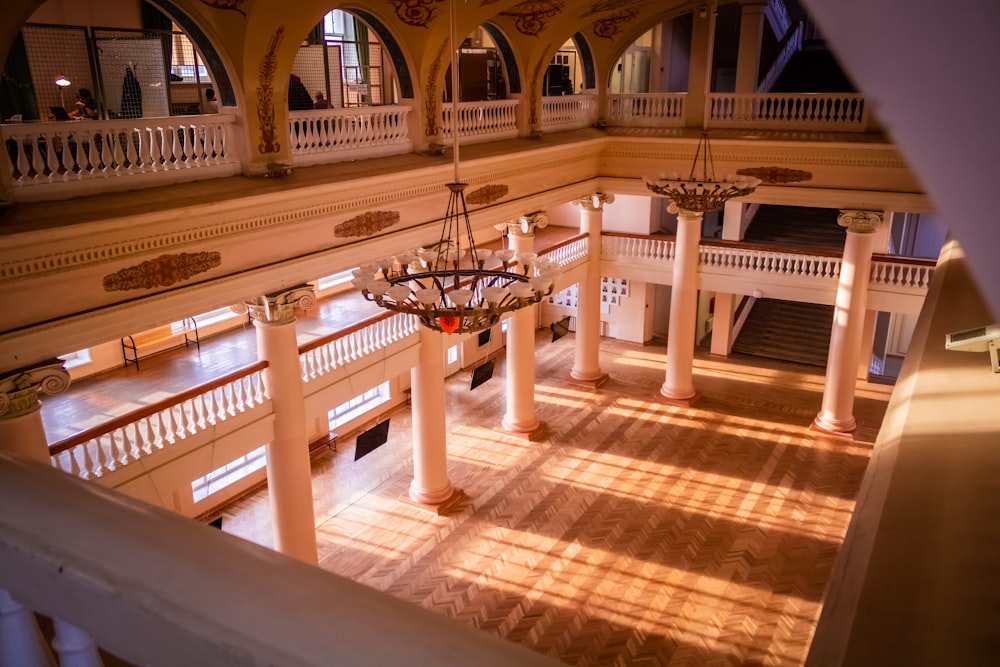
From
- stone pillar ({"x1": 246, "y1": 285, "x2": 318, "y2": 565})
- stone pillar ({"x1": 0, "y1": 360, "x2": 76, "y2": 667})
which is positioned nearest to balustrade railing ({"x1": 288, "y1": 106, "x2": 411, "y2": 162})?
stone pillar ({"x1": 246, "y1": 285, "x2": 318, "y2": 565})

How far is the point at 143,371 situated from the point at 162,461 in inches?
→ 235

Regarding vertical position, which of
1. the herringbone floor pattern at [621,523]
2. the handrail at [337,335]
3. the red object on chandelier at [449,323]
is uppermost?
the red object on chandelier at [449,323]

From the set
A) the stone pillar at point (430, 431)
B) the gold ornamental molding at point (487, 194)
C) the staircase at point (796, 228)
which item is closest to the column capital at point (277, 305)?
the stone pillar at point (430, 431)

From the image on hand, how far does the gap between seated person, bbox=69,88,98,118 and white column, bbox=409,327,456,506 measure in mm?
4830

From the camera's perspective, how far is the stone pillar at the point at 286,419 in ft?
25.4

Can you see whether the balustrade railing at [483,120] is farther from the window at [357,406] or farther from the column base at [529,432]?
the window at [357,406]

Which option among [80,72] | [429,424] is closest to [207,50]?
[80,72]

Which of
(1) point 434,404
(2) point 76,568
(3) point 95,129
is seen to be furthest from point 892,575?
(1) point 434,404

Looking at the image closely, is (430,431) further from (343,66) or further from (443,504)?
(343,66)

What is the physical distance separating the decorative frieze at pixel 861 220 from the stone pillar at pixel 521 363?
4.82 metres

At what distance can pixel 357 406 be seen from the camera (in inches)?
589

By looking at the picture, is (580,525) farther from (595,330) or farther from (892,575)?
(892,575)

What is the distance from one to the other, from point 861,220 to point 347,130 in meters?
8.32

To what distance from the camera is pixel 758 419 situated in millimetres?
14391
